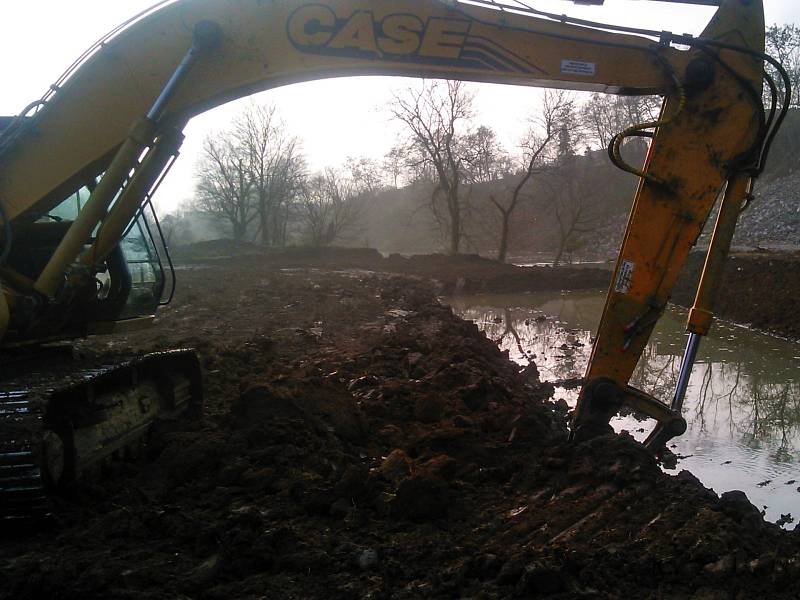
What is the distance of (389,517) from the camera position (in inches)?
146

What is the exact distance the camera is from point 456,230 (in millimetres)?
33875

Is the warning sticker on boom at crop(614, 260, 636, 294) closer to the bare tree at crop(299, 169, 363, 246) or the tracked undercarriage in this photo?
the tracked undercarriage

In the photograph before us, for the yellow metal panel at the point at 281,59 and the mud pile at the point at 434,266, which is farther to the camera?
the mud pile at the point at 434,266

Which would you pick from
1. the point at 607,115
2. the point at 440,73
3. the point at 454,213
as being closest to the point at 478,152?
the point at 454,213

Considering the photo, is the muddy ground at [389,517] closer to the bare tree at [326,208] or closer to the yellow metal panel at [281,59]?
the yellow metal panel at [281,59]

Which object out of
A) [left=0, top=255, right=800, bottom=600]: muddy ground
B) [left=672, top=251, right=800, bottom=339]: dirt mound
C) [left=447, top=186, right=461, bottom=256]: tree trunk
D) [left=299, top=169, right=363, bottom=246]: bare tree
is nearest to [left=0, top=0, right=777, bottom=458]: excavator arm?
[left=0, top=255, right=800, bottom=600]: muddy ground

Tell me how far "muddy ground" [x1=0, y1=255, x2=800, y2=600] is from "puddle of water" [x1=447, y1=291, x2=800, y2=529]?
130 centimetres

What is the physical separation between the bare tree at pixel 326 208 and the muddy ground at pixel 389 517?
38.2 metres

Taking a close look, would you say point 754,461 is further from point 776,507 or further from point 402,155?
point 402,155

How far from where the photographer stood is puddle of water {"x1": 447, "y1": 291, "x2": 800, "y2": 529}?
5496 mm

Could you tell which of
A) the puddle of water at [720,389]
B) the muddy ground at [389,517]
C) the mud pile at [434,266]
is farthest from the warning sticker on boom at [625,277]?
the mud pile at [434,266]

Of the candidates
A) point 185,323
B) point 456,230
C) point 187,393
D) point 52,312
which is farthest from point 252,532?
point 456,230

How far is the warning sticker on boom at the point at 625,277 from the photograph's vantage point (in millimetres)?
4391

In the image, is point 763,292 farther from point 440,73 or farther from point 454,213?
point 454,213
